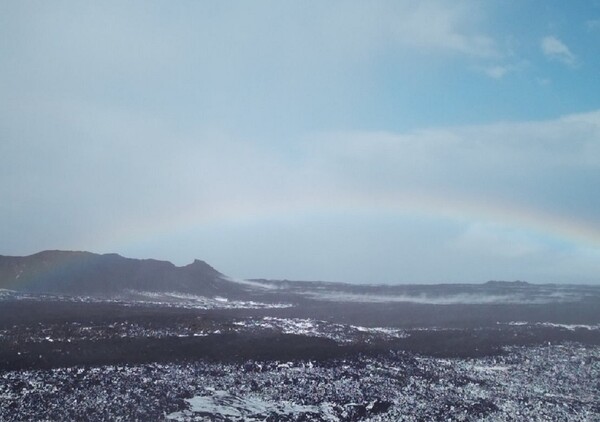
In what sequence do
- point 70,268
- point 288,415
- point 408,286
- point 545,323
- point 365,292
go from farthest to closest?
point 408,286 → point 365,292 → point 70,268 → point 545,323 → point 288,415

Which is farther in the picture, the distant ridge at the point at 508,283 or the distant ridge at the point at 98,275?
the distant ridge at the point at 508,283

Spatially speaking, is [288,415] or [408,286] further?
[408,286]

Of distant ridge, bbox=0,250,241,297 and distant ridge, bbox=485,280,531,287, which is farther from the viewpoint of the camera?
distant ridge, bbox=485,280,531,287

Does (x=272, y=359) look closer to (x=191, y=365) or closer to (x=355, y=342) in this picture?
(x=191, y=365)

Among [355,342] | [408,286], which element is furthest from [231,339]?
[408,286]

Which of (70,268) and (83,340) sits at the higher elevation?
(70,268)

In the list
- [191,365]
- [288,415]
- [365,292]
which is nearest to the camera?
[288,415]

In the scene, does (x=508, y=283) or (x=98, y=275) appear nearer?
(x=98, y=275)
